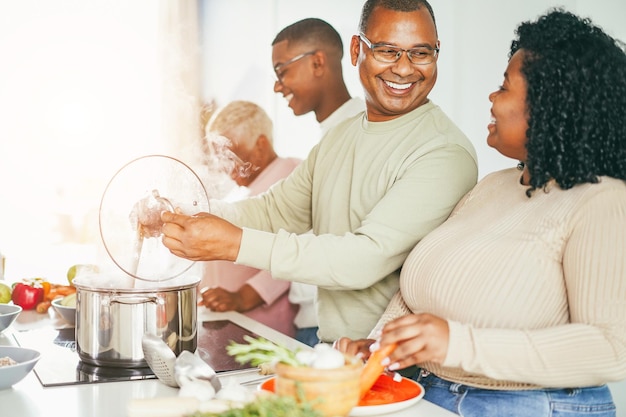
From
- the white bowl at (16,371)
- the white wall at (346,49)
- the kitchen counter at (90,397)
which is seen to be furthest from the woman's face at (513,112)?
the white wall at (346,49)

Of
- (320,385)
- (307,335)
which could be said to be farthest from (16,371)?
(307,335)

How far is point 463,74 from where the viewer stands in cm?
333

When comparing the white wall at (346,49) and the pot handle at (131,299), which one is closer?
the pot handle at (131,299)

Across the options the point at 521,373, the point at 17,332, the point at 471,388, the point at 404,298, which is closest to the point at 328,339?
the point at 404,298

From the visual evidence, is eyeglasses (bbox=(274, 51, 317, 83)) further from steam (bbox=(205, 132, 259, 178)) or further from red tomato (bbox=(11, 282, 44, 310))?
red tomato (bbox=(11, 282, 44, 310))

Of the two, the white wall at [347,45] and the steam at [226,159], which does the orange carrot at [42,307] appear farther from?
the white wall at [347,45]

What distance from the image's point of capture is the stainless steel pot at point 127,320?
1576mm

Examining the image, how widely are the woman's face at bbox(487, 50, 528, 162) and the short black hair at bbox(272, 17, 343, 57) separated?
64.6 inches

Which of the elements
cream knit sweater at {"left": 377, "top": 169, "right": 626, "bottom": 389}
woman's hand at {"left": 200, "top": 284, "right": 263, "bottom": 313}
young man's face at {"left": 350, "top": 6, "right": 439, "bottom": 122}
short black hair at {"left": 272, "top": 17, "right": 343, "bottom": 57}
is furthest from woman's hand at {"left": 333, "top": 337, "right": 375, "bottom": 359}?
short black hair at {"left": 272, "top": 17, "right": 343, "bottom": 57}

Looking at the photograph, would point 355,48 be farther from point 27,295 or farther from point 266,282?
point 27,295

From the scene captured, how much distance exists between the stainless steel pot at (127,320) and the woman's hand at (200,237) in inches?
3.1

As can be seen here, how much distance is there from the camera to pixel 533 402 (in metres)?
1.46

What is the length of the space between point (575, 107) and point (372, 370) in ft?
2.06

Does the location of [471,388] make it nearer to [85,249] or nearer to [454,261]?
[454,261]
